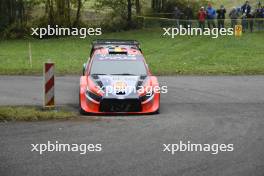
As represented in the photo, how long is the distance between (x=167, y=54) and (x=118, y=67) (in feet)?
46.4

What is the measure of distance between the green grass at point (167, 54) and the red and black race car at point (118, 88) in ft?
21.0

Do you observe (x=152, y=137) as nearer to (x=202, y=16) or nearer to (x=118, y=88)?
(x=118, y=88)

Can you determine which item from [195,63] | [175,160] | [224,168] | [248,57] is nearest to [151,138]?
[175,160]

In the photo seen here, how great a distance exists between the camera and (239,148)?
1008cm

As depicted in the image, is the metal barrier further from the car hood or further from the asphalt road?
the car hood

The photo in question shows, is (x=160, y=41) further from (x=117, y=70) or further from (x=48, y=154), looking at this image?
(x=48, y=154)

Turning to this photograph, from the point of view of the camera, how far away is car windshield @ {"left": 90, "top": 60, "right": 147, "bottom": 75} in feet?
48.1

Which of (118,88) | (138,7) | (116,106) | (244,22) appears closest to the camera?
(116,106)

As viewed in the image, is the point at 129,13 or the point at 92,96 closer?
the point at 92,96

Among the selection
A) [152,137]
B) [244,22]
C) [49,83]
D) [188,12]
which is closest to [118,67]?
[49,83]

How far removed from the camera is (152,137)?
35.7 feet

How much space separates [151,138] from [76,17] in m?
33.7

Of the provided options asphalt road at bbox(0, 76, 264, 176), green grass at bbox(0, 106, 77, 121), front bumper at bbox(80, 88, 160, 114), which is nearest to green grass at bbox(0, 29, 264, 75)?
asphalt road at bbox(0, 76, 264, 176)

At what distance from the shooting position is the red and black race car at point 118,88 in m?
13.5
